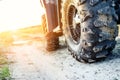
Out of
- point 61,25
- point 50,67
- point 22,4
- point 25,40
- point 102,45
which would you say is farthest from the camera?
point 22,4

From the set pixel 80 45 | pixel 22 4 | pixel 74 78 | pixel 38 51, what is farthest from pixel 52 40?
pixel 22 4

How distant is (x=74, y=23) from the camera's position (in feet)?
20.2

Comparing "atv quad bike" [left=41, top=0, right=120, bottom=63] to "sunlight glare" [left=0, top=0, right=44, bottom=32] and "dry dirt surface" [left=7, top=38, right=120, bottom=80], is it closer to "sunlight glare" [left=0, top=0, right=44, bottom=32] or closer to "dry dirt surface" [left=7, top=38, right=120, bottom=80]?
"dry dirt surface" [left=7, top=38, right=120, bottom=80]

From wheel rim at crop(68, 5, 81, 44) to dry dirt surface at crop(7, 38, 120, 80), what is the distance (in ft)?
1.16

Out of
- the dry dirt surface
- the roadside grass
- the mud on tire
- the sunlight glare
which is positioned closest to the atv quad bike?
the mud on tire

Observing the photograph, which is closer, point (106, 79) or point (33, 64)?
point (106, 79)

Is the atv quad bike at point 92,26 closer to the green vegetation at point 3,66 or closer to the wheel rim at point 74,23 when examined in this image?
the wheel rim at point 74,23

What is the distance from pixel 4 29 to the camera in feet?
31.8

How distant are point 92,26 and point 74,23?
878 mm

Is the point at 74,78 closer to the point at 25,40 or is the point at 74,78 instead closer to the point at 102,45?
the point at 102,45

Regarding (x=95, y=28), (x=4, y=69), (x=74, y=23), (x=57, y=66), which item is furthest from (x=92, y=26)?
(x=4, y=69)

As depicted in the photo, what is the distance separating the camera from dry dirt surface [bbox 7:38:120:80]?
17.5ft

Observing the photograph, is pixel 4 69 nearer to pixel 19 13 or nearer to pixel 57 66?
pixel 57 66

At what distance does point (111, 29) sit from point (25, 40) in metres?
3.36
